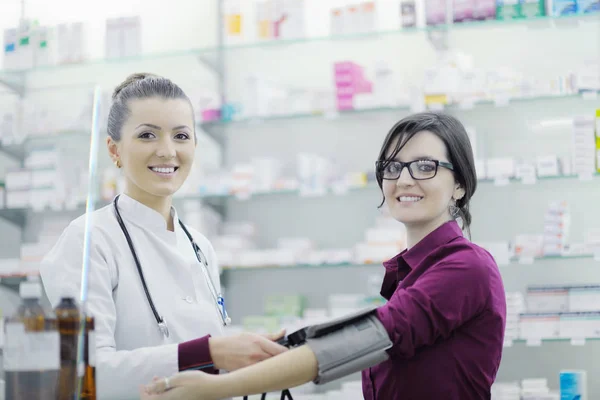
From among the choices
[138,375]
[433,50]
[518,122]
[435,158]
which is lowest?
[138,375]

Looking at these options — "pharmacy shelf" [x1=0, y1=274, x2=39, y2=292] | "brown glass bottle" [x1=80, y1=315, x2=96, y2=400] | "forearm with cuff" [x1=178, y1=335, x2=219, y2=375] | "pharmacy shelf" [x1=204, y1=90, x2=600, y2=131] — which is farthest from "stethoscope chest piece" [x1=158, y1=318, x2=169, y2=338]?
"pharmacy shelf" [x1=204, y1=90, x2=600, y2=131]

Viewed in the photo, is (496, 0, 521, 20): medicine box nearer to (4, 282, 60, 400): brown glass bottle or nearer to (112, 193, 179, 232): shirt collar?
(112, 193, 179, 232): shirt collar

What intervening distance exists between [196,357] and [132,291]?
0.32 m

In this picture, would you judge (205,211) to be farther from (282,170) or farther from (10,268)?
(10,268)

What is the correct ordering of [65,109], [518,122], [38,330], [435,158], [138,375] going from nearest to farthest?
[38,330]
[138,375]
[435,158]
[518,122]
[65,109]

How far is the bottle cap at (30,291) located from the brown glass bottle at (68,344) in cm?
4

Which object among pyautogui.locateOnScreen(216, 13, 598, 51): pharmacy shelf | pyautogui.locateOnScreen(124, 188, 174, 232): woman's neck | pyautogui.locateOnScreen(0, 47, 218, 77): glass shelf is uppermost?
pyautogui.locateOnScreen(216, 13, 598, 51): pharmacy shelf

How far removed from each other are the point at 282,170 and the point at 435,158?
3026mm

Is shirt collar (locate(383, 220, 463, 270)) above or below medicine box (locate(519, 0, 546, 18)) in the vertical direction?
below

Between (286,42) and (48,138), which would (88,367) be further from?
(48,138)

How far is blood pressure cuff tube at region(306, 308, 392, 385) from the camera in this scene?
1562mm

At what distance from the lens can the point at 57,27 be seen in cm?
507

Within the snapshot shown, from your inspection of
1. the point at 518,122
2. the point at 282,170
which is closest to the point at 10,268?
the point at 282,170

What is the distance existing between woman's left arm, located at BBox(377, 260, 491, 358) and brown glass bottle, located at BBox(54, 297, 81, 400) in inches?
25.4
